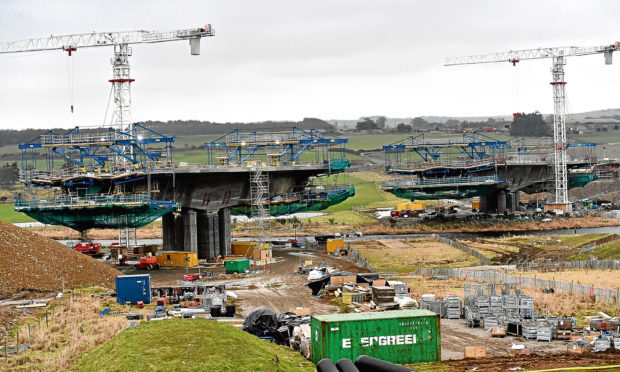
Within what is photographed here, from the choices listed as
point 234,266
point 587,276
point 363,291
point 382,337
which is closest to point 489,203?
point 234,266

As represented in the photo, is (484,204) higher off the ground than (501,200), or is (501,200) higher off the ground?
(501,200)

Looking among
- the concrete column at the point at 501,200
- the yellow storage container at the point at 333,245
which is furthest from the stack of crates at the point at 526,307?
the concrete column at the point at 501,200

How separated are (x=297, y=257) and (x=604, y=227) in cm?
5579

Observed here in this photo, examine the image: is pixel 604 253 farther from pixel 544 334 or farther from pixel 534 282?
pixel 544 334

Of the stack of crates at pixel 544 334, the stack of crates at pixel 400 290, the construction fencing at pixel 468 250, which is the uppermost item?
the stack of crates at pixel 400 290

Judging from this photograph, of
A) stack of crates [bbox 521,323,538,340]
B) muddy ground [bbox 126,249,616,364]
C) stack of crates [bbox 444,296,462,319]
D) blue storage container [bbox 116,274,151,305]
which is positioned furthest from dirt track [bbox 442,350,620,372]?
blue storage container [bbox 116,274,151,305]

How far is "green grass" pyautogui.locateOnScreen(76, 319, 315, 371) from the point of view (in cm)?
3694

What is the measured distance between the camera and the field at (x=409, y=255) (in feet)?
291

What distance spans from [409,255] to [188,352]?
2456 inches

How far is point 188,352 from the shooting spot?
38.2 meters

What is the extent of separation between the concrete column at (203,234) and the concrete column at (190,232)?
2363 mm

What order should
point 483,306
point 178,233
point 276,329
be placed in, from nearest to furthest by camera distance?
point 276,329 < point 483,306 < point 178,233

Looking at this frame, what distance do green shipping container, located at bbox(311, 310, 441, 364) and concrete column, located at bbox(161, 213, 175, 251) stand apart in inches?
2273

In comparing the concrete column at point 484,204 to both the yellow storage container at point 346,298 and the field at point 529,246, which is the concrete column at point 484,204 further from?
the yellow storage container at point 346,298
